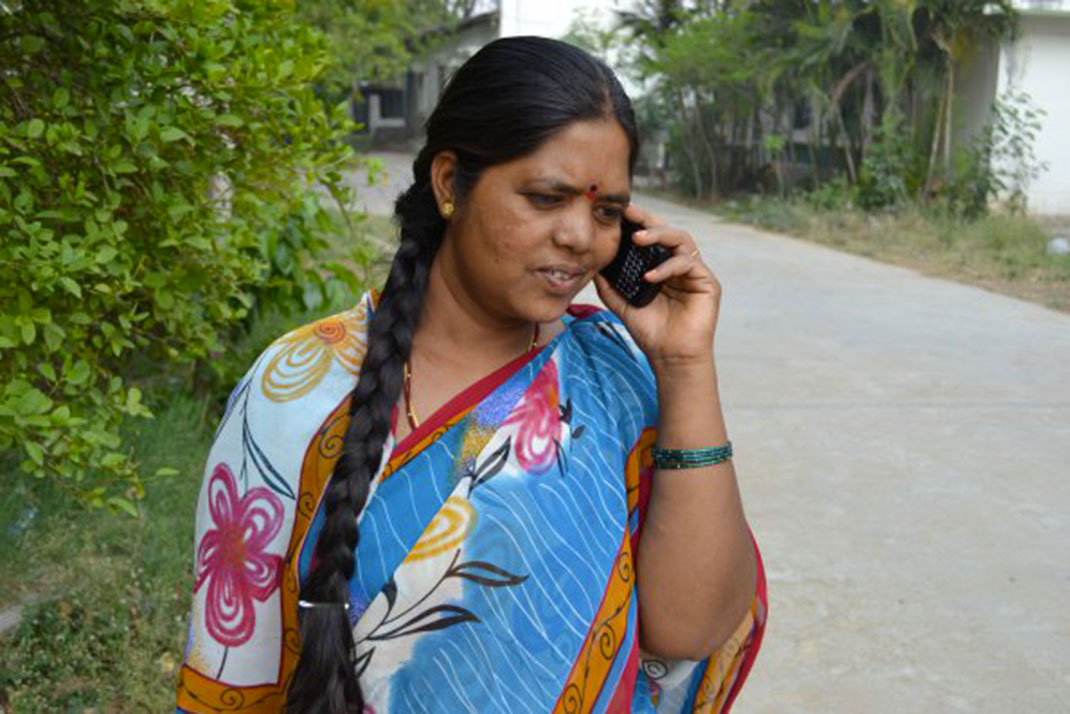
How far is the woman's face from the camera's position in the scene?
5.16 feet

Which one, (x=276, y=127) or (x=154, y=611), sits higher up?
(x=276, y=127)

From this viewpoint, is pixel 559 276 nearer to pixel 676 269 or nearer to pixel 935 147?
pixel 676 269

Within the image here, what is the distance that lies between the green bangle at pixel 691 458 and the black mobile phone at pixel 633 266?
24 centimetres

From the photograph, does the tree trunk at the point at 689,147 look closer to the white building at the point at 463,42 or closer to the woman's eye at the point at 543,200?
the white building at the point at 463,42

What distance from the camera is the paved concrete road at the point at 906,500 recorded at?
3.47 metres

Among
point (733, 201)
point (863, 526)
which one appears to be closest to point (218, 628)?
point (863, 526)

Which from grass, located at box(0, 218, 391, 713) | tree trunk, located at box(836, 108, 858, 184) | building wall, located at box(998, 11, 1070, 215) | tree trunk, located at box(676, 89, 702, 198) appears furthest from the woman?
tree trunk, located at box(676, 89, 702, 198)

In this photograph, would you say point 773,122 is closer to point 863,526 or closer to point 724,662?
point 863,526

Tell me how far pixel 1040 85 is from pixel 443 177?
56.0 ft

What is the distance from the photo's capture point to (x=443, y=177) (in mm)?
1681

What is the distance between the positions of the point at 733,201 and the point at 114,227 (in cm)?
1769

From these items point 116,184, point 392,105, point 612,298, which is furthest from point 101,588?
point 392,105

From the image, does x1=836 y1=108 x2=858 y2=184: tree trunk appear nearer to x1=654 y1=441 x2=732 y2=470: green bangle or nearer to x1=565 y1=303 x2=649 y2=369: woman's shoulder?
x1=565 y1=303 x2=649 y2=369: woman's shoulder

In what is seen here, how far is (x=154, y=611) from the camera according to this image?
335 cm
